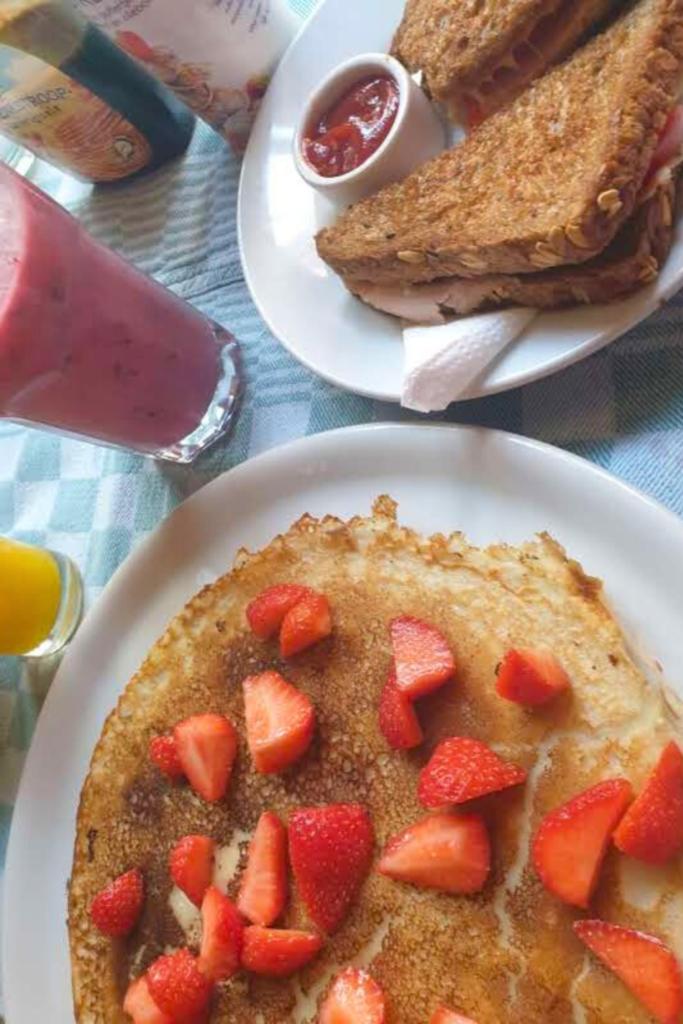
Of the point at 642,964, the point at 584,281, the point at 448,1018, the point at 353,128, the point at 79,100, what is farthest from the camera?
the point at 79,100

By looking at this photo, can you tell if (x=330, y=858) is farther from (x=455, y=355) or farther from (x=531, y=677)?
(x=455, y=355)

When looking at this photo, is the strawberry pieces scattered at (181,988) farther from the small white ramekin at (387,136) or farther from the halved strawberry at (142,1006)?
the small white ramekin at (387,136)

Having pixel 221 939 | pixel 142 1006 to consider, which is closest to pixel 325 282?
pixel 221 939

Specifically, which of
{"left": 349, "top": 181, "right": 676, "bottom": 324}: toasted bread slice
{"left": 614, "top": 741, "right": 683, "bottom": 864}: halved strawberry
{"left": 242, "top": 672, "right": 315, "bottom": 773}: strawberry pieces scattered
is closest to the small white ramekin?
{"left": 349, "top": 181, "right": 676, "bottom": 324}: toasted bread slice

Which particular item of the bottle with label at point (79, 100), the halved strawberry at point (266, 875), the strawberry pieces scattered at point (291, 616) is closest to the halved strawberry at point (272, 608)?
the strawberry pieces scattered at point (291, 616)

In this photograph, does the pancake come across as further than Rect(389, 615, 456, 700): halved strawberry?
No

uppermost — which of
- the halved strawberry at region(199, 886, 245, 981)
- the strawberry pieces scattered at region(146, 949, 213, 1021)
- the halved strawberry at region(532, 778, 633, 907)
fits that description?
the halved strawberry at region(532, 778, 633, 907)

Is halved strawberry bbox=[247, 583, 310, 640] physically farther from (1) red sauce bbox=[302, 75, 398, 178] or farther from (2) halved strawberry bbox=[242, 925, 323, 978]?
(1) red sauce bbox=[302, 75, 398, 178]
